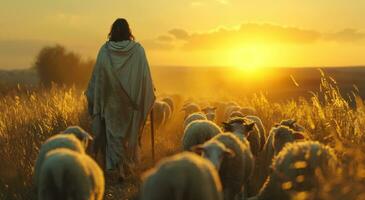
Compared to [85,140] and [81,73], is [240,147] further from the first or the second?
[81,73]

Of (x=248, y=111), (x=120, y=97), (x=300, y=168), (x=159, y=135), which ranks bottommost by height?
(x=159, y=135)

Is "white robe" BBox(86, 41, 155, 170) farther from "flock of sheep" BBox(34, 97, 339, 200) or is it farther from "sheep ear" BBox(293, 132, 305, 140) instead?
"sheep ear" BBox(293, 132, 305, 140)

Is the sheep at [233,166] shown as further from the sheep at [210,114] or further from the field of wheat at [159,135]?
the sheep at [210,114]

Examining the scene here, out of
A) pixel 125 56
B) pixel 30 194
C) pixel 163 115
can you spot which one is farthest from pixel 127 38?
pixel 163 115

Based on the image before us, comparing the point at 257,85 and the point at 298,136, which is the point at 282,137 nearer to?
the point at 298,136

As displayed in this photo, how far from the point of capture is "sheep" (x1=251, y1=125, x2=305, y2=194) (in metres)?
9.95

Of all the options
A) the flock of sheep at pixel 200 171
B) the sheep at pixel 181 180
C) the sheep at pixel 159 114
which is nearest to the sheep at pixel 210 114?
the sheep at pixel 159 114

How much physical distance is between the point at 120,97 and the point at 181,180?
592cm

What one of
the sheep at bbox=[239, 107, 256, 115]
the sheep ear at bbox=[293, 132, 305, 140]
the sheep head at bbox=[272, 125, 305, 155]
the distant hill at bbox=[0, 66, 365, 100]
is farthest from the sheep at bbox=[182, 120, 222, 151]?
the distant hill at bbox=[0, 66, 365, 100]

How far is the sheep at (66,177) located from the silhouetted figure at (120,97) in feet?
14.0

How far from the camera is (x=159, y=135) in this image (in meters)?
18.3

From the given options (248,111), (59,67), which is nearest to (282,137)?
(248,111)

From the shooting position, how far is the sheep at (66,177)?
260 inches

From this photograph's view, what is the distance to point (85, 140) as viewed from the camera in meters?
9.44
